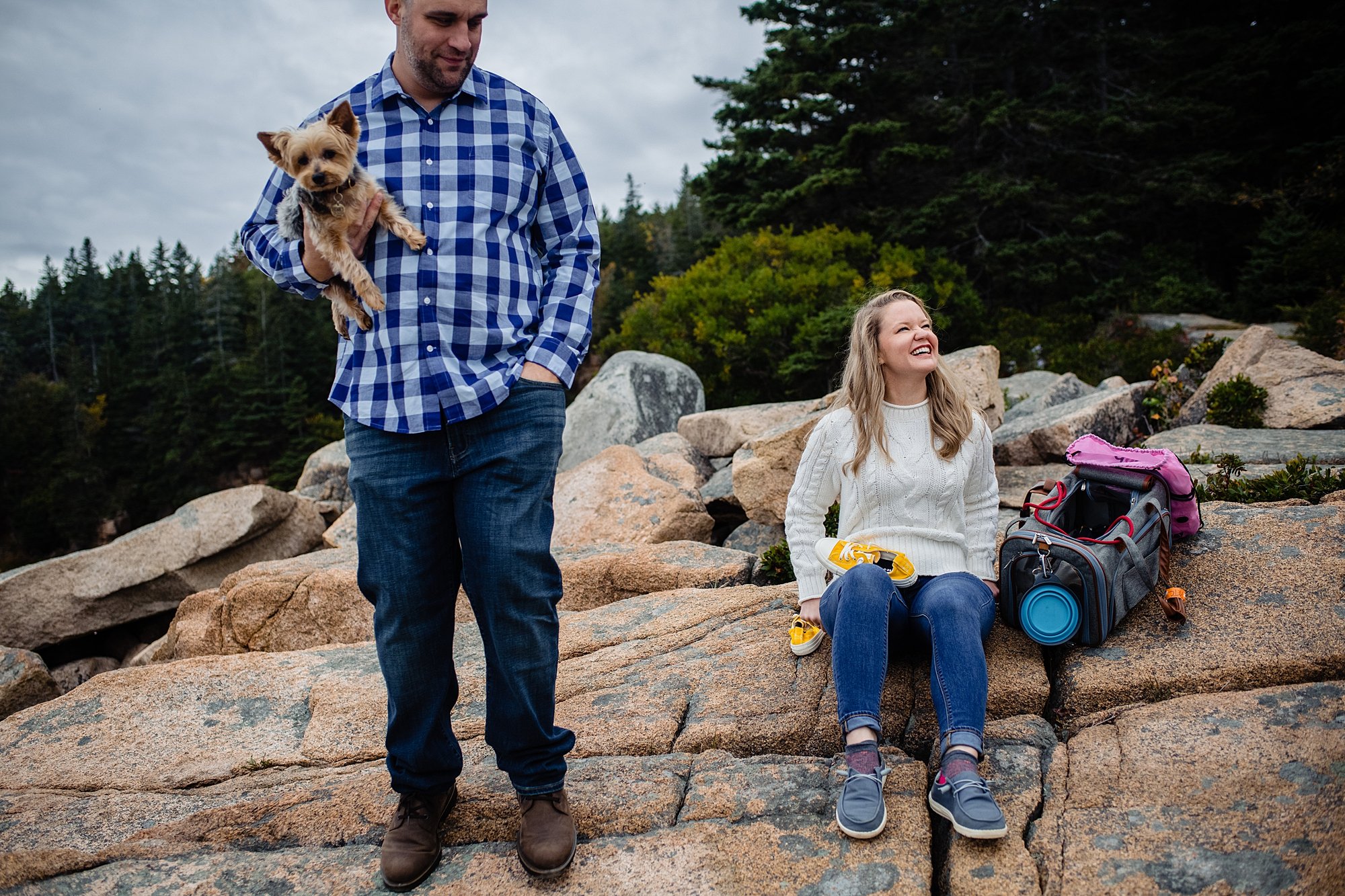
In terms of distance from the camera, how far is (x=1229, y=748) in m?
2.67

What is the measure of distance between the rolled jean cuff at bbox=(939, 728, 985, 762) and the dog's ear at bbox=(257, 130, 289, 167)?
111 inches

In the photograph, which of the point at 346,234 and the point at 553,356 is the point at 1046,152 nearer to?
the point at 553,356

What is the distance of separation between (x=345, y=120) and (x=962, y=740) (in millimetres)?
2770

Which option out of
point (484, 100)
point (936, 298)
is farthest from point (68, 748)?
point (936, 298)

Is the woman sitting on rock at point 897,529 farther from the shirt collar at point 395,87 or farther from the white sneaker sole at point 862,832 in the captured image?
the shirt collar at point 395,87

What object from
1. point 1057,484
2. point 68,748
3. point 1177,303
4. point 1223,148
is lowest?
point 68,748

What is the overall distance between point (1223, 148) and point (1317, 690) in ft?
66.4

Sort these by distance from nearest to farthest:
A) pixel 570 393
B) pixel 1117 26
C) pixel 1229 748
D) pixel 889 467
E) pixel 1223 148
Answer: pixel 1229 748 < pixel 889 467 < pixel 1223 148 < pixel 1117 26 < pixel 570 393

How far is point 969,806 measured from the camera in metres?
2.48

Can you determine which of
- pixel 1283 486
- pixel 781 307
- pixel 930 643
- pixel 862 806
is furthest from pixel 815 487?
pixel 781 307

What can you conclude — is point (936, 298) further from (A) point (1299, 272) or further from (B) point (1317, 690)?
(B) point (1317, 690)

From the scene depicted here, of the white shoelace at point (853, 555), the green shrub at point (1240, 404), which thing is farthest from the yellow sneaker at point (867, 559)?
the green shrub at point (1240, 404)

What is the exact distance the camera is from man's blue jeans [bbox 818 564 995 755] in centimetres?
276

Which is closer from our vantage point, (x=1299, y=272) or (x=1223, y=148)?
(x=1299, y=272)
